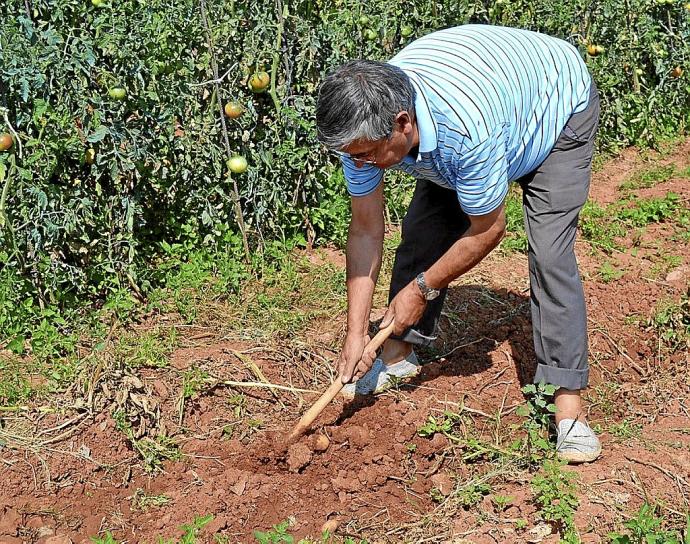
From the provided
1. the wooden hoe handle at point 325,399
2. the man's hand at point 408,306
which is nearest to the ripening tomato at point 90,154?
the wooden hoe handle at point 325,399

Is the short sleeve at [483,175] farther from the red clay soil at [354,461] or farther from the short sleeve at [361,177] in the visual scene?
the red clay soil at [354,461]

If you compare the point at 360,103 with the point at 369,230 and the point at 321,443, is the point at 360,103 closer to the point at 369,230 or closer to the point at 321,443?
the point at 369,230

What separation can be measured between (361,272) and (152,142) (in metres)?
1.55

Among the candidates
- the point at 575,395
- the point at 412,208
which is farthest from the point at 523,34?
the point at 575,395

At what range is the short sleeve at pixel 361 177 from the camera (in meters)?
2.95

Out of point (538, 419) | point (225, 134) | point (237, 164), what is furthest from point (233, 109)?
point (538, 419)

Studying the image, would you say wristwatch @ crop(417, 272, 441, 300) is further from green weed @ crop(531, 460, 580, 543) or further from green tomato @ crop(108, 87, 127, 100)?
green tomato @ crop(108, 87, 127, 100)

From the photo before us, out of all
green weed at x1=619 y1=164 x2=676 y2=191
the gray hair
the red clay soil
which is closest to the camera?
the gray hair

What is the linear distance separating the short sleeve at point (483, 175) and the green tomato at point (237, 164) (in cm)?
174

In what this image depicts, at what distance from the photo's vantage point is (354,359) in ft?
10.4

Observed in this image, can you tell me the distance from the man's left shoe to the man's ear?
1.36 m

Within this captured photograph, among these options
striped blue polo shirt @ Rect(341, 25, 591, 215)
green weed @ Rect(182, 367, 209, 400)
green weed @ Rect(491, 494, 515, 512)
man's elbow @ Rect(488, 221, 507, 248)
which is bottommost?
green weed @ Rect(491, 494, 515, 512)

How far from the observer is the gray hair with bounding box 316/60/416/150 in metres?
2.45

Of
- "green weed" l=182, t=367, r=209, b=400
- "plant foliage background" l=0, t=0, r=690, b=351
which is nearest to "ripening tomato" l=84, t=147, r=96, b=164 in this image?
"plant foliage background" l=0, t=0, r=690, b=351
